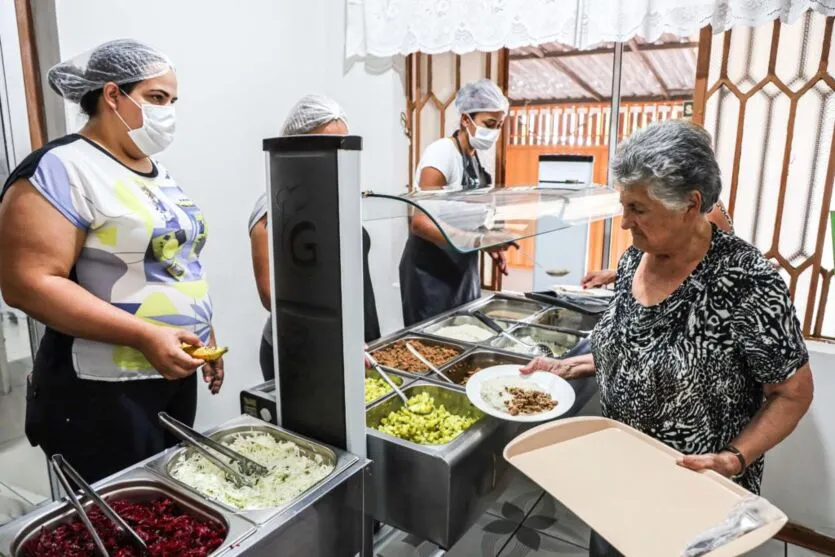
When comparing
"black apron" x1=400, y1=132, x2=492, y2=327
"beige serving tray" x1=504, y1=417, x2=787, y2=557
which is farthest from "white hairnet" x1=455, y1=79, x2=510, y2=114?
"beige serving tray" x1=504, y1=417, x2=787, y2=557

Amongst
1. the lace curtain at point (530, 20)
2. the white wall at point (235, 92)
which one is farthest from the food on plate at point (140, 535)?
the lace curtain at point (530, 20)

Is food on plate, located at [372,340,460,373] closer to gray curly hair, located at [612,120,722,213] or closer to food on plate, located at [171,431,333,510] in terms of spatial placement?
food on plate, located at [171,431,333,510]

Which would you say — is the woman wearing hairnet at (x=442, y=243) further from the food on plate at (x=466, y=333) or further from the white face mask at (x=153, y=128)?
the white face mask at (x=153, y=128)

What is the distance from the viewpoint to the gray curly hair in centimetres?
109

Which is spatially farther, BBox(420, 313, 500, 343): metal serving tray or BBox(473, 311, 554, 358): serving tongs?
BBox(420, 313, 500, 343): metal serving tray

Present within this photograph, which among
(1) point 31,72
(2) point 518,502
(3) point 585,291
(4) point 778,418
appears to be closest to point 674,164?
(4) point 778,418

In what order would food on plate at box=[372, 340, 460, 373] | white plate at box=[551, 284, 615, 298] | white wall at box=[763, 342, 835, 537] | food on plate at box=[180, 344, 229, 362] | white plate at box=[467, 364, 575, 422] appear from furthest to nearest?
white plate at box=[551, 284, 615, 298]
white wall at box=[763, 342, 835, 537]
food on plate at box=[372, 340, 460, 373]
white plate at box=[467, 364, 575, 422]
food on plate at box=[180, 344, 229, 362]

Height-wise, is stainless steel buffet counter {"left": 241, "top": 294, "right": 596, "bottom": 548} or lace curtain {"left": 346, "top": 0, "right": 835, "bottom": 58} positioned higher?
lace curtain {"left": 346, "top": 0, "right": 835, "bottom": 58}

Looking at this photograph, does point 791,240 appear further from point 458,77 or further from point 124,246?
point 124,246

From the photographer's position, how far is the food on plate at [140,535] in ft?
2.87

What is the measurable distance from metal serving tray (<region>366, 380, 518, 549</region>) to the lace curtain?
1.99 m

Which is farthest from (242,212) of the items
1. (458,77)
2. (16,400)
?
(458,77)

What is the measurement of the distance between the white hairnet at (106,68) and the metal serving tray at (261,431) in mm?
901

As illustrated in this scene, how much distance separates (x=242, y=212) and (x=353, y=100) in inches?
41.3
